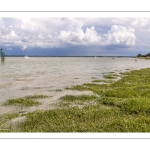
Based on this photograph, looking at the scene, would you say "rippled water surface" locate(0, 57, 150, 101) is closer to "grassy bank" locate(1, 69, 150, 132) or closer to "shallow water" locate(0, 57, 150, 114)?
"shallow water" locate(0, 57, 150, 114)

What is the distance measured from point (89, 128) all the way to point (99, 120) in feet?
4.35

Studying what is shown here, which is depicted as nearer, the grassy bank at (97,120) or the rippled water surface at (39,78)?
the grassy bank at (97,120)

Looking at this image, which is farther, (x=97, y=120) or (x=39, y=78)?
(x=39, y=78)

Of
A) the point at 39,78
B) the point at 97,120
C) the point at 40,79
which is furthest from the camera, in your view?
the point at 39,78

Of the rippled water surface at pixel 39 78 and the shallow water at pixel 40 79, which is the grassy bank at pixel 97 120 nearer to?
the shallow water at pixel 40 79

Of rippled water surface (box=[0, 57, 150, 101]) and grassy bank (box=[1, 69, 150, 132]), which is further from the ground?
grassy bank (box=[1, 69, 150, 132])

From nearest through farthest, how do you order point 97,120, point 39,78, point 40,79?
point 97,120
point 40,79
point 39,78

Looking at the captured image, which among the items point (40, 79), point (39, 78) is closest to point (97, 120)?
point (40, 79)

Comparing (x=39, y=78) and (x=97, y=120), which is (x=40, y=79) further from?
(x=97, y=120)

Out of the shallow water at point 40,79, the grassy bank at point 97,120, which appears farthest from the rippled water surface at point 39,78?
the grassy bank at point 97,120

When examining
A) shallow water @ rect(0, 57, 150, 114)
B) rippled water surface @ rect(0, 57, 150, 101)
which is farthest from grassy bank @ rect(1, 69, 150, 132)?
rippled water surface @ rect(0, 57, 150, 101)
